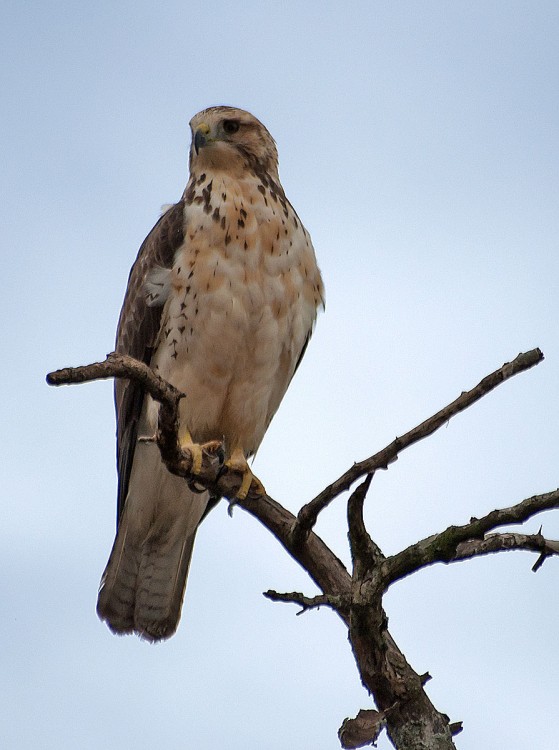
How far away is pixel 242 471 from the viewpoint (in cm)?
541

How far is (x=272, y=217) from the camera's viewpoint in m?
5.49

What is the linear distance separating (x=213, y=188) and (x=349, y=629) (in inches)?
108

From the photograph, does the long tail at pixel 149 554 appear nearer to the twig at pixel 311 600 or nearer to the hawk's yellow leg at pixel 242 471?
the hawk's yellow leg at pixel 242 471

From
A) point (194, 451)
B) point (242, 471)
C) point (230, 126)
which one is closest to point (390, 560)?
point (194, 451)

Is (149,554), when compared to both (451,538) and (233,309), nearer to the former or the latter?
(233,309)

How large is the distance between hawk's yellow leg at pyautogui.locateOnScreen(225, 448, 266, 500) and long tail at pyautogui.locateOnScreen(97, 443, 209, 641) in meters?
0.45

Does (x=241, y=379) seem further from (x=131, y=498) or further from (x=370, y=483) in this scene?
(x=370, y=483)

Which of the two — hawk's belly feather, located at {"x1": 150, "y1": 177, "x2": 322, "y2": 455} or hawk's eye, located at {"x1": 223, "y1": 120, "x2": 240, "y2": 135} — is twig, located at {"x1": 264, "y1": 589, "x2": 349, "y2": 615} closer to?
hawk's belly feather, located at {"x1": 150, "y1": 177, "x2": 322, "y2": 455}

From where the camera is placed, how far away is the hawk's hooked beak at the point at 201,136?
5812 mm

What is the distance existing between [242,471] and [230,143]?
74.4 inches

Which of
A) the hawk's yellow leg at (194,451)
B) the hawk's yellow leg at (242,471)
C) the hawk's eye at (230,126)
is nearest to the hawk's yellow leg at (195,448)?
the hawk's yellow leg at (194,451)

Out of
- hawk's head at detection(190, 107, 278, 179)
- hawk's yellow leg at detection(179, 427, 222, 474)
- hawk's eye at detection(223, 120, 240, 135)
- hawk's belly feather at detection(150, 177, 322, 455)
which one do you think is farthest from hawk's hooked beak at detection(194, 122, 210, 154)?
hawk's yellow leg at detection(179, 427, 222, 474)

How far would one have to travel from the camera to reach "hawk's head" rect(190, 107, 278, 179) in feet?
19.0

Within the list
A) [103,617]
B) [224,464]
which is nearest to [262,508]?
[224,464]
